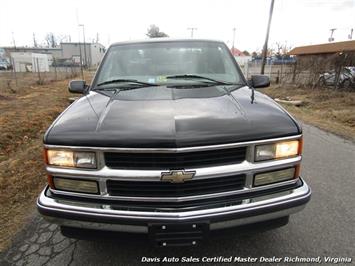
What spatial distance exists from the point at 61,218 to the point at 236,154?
1344mm

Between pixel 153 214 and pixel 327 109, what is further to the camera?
pixel 327 109

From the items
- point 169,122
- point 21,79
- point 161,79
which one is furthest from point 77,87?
point 21,79

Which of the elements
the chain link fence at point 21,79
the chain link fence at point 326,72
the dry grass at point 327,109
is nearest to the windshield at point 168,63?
the dry grass at point 327,109

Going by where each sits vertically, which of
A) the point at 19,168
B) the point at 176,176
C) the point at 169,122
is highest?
the point at 169,122

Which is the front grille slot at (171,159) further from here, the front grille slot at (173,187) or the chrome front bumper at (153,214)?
the chrome front bumper at (153,214)

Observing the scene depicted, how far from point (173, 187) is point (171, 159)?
216 mm

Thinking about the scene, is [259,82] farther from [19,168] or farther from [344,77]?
[344,77]

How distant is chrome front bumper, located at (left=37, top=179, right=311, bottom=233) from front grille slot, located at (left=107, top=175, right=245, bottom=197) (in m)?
0.12

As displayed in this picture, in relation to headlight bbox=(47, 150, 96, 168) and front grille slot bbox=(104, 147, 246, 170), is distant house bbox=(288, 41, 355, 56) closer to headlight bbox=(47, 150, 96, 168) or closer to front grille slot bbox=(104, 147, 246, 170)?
front grille slot bbox=(104, 147, 246, 170)

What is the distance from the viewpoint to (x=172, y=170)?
1979 millimetres

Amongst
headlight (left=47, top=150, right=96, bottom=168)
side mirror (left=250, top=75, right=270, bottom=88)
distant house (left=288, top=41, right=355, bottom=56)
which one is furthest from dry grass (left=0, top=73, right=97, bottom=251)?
distant house (left=288, top=41, right=355, bottom=56)

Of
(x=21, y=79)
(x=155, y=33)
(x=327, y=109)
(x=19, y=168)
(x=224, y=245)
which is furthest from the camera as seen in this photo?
(x=155, y=33)

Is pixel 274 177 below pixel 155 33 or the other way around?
below

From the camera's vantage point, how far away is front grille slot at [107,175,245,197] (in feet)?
6.69
